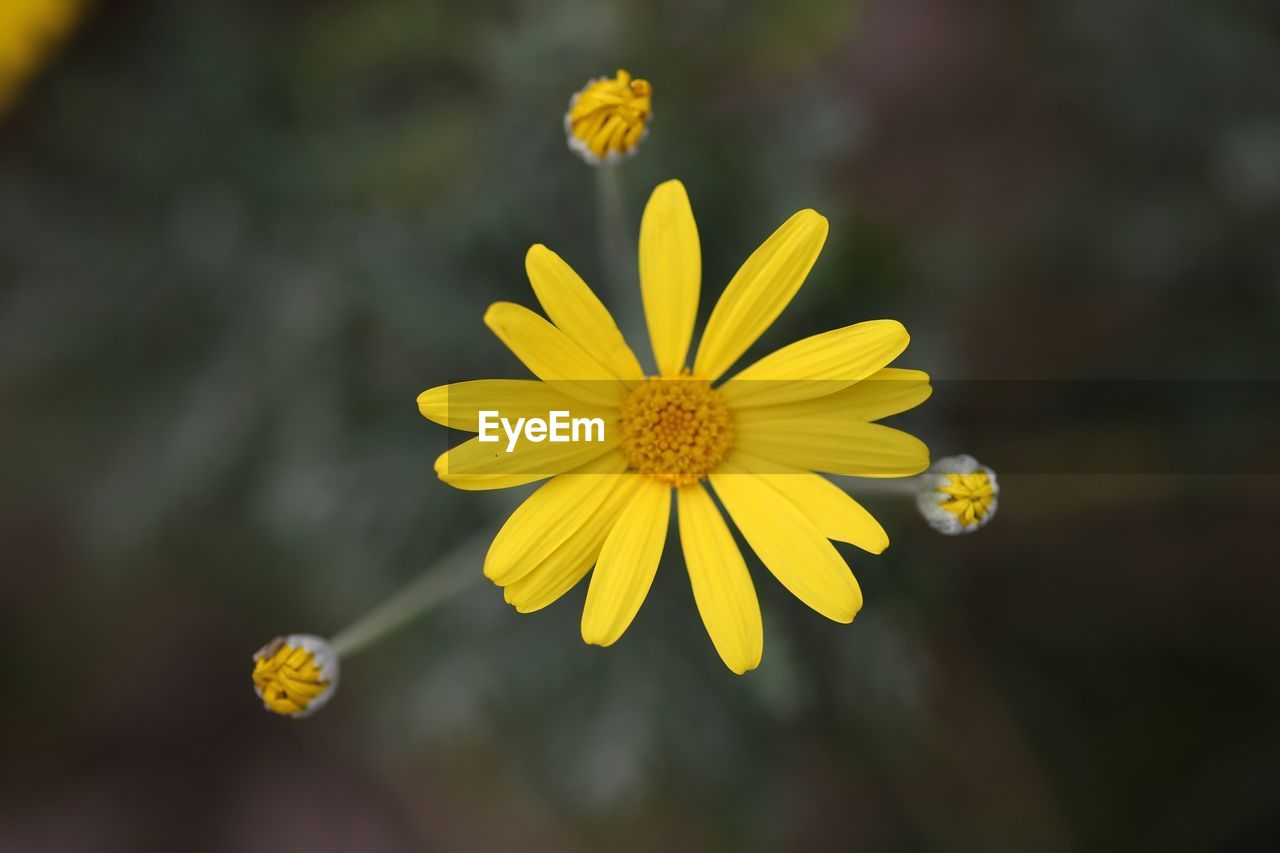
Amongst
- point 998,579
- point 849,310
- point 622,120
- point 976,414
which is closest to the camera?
point 622,120

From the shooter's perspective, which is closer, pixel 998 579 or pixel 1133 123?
pixel 1133 123

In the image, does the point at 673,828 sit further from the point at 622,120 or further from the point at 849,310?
the point at 622,120

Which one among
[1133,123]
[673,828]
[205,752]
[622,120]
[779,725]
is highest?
[1133,123]

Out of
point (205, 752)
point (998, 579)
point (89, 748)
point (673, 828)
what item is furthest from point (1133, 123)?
point (89, 748)

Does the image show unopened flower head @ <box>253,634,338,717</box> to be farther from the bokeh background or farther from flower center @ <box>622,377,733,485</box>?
the bokeh background

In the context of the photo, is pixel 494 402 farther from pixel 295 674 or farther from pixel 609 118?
pixel 295 674

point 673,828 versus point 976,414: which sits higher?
point 976,414

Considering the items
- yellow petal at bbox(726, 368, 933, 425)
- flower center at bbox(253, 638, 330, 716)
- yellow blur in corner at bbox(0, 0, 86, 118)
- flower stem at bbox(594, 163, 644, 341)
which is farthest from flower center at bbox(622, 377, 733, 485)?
yellow blur in corner at bbox(0, 0, 86, 118)
